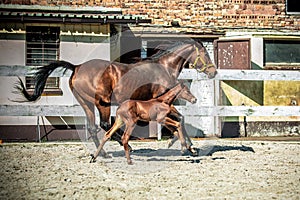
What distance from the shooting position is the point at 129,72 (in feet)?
27.4

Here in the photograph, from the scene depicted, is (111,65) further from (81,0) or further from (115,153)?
(81,0)

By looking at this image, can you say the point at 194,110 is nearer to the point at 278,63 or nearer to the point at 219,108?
the point at 219,108

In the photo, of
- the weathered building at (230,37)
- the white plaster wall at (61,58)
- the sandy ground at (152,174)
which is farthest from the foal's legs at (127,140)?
the weathered building at (230,37)

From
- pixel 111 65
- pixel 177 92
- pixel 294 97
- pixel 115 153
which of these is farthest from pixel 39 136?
pixel 294 97

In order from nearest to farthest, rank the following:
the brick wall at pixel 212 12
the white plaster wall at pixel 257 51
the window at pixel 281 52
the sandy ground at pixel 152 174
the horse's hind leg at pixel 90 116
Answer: the sandy ground at pixel 152 174
the horse's hind leg at pixel 90 116
the white plaster wall at pixel 257 51
the window at pixel 281 52
the brick wall at pixel 212 12

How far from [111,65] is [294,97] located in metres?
7.60

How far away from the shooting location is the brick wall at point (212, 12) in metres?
14.0

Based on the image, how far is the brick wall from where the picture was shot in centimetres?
1404

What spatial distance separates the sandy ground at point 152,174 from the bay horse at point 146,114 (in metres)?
0.42

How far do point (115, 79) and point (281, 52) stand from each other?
24.5 feet

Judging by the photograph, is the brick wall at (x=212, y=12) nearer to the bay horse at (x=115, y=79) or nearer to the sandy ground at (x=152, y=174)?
the bay horse at (x=115, y=79)

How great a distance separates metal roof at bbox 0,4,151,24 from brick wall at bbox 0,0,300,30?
1.51m

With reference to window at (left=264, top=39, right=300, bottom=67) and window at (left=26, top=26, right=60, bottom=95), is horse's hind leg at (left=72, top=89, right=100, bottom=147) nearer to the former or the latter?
window at (left=26, top=26, right=60, bottom=95)

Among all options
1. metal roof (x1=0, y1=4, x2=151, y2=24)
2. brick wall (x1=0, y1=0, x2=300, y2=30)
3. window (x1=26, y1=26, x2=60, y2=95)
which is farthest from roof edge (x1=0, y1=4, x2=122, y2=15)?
brick wall (x1=0, y1=0, x2=300, y2=30)
